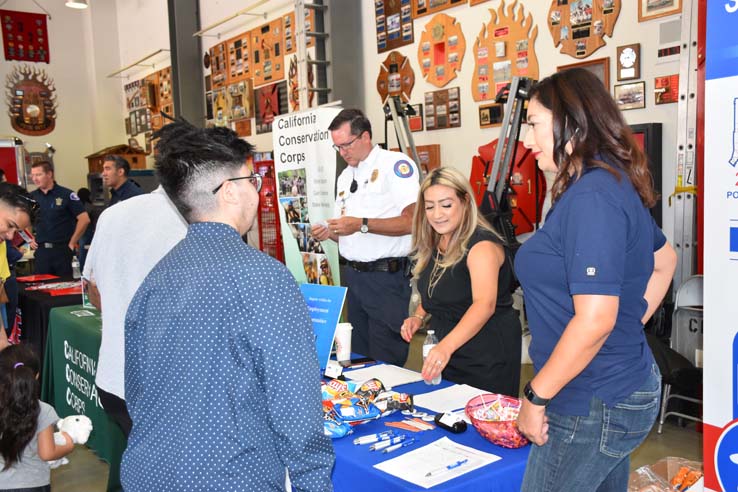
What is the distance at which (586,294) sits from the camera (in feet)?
4.17

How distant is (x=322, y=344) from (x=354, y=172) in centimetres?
153

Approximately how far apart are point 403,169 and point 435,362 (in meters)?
1.52

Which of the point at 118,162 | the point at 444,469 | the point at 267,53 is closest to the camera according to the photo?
the point at 444,469

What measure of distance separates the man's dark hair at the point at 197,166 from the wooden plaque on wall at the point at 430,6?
464cm

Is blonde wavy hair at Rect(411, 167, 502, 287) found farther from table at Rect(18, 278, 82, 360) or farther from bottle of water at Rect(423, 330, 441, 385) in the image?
table at Rect(18, 278, 82, 360)

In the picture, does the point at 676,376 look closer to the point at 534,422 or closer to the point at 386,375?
the point at 386,375

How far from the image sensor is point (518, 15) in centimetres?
495

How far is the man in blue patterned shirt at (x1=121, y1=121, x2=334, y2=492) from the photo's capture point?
3.73 feet

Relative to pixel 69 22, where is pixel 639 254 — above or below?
below

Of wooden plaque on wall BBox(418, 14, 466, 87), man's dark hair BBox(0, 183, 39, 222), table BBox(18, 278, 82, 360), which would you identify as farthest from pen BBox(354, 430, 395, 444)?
wooden plaque on wall BBox(418, 14, 466, 87)

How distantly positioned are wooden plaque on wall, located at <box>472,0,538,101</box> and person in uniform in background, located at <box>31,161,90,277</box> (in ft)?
13.8

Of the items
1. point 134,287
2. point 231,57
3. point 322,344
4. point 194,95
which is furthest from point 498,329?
point 194,95

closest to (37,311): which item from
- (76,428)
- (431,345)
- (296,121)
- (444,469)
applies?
(76,428)

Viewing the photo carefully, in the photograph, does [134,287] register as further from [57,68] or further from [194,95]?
[57,68]
